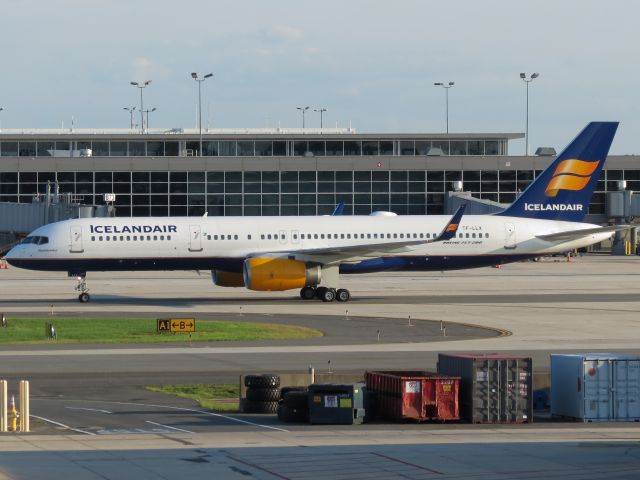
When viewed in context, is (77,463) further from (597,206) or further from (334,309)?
(597,206)

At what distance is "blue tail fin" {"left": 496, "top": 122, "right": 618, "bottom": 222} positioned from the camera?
69.9 meters

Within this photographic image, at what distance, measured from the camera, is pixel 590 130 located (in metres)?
70.8

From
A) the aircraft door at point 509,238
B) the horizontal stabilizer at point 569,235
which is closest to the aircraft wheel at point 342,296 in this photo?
the aircraft door at point 509,238

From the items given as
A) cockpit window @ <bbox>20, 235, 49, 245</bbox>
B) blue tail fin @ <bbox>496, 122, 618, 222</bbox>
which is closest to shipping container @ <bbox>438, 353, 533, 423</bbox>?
cockpit window @ <bbox>20, 235, 49, 245</bbox>

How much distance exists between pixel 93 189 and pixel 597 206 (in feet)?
174

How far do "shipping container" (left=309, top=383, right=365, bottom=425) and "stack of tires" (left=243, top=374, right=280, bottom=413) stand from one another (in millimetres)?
2455

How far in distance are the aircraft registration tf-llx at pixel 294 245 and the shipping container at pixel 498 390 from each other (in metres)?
31.5

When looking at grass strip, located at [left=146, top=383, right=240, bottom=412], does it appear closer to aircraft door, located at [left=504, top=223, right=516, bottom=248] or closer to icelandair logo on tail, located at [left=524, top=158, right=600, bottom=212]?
aircraft door, located at [left=504, top=223, right=516, bottom=248]

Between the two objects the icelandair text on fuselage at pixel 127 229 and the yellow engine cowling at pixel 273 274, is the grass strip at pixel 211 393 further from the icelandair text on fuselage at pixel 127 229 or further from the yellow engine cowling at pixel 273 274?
the icelandair text on fuselage at pixel 127 229

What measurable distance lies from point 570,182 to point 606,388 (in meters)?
41.1

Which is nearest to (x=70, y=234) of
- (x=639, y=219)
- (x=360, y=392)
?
(x=360, y=392)

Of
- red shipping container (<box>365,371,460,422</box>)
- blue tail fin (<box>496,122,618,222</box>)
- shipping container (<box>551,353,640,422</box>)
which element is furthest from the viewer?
blue tail fin (<box>496,122,618,222</box>)

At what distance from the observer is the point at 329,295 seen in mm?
64250

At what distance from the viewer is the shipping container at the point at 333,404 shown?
1170 inches
